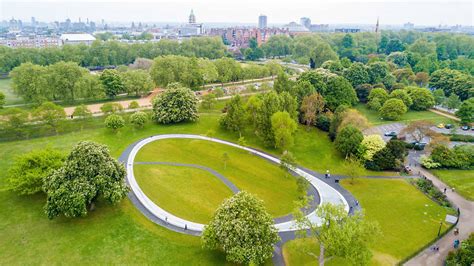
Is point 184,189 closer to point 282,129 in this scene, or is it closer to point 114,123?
point 282,129

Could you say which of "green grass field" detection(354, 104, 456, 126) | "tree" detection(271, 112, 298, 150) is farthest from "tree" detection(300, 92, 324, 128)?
"green grass field" detection(354, 104, 456, 126)

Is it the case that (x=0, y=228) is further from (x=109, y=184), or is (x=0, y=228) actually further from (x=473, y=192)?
(x=473, y=192)

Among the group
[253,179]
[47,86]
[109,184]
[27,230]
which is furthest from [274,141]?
[47,86]

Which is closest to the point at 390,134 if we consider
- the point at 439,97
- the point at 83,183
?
the point at 439,97

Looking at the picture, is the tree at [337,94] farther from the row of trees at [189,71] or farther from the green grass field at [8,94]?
the green grass field at [8,94]

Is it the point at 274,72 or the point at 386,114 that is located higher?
the point at 274,72

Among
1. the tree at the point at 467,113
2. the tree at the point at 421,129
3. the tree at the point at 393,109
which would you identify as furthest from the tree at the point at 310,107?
the tree at the point at 467,113

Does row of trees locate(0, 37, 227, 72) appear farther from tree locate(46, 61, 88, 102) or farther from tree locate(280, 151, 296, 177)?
tree locate(280, 151, 296, 177)
